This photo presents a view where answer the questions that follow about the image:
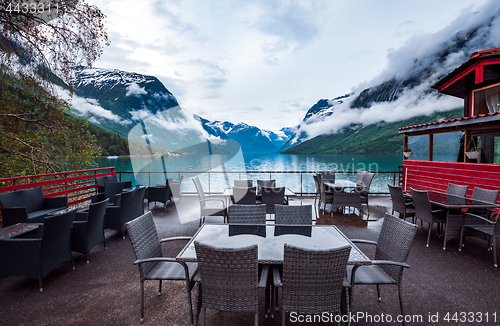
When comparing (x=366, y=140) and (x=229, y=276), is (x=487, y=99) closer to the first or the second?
(x=229, y=276)

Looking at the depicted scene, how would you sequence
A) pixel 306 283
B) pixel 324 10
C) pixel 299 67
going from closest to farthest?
1. pixel 306 283
2. pixel 324 10
3. pixel 299 67

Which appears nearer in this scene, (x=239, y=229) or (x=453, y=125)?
(x=239, y=229)

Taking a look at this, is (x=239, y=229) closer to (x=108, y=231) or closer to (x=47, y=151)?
(x=108, y=231)

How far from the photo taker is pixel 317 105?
136375 millimetres

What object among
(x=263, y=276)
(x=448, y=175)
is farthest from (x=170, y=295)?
(x=448, y=175)

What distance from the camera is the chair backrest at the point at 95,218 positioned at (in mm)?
2923

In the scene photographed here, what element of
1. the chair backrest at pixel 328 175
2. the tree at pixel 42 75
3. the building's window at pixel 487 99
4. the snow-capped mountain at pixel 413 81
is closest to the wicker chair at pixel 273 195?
the chair backrest at pixel 328 175

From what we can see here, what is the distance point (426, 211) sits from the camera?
3416 mm

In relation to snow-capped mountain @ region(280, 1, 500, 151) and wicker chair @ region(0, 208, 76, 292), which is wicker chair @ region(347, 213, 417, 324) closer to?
wicker chair @ region(0, 208, 76, 292)

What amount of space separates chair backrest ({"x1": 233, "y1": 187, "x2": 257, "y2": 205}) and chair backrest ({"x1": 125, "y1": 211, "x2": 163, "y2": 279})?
204 cm

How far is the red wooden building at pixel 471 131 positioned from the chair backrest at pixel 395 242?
4.68 metres

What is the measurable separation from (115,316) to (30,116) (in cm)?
744

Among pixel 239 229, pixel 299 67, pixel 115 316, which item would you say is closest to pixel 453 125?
pixel 239 229

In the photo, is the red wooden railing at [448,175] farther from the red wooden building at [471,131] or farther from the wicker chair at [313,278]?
the wicker chair at [313,278]
